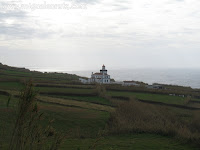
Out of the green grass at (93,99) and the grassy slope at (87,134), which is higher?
the green grass at (93,99)

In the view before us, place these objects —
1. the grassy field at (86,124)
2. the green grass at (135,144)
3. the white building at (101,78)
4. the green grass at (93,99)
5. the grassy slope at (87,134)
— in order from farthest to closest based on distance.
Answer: the white building at (101,78)
the green grass at (93,99)
the grassy slope at (87,134)
the green grass at (135,144)
the grassy field at (86,124)

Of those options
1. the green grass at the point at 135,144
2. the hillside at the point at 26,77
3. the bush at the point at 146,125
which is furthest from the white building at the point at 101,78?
the green grass at the point at 135,144

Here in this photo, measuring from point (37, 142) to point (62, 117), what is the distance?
21725mm

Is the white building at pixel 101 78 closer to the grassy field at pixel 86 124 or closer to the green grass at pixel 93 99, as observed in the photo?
the grassy field at pixel 86 124

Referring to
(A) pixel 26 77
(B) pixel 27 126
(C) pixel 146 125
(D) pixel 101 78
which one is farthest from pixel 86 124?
(D) pixel 101 78

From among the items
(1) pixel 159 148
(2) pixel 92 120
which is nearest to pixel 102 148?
(1) pixel 159 148

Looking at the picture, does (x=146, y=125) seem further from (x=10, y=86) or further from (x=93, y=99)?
(x=10, y=86)

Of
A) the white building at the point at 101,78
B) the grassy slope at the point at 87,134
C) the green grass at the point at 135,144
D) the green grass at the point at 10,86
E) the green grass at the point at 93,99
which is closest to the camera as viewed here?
the green grass at the point at 135,144

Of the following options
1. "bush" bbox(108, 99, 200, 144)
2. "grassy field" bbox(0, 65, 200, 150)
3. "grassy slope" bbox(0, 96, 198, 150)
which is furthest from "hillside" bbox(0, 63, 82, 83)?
"bush" bbox(108, 99, 200, 144)

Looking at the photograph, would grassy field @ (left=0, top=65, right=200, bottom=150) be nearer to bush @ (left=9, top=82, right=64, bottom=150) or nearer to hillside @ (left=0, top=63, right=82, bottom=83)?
bush @ (left=9, top=82, right=64, bottom=150)

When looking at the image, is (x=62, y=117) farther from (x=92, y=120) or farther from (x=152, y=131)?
(x=152, y=131)

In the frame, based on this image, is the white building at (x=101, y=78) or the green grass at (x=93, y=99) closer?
the green grass at (x=93, y=99)

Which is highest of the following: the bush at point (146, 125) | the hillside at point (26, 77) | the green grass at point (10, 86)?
the hillside at point (26, 77)

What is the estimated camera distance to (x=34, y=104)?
5.76m
